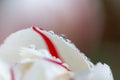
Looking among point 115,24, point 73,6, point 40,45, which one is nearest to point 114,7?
point 115,24

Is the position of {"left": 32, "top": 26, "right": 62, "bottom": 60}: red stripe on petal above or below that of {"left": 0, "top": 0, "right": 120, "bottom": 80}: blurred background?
below

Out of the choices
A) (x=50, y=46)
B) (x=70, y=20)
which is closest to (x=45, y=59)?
(x=50, y=46)

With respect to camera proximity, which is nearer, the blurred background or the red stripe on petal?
the red stripe on petal

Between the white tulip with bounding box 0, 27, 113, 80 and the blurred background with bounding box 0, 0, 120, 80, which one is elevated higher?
the blurred background with bounding box 0, 0, 120, 80

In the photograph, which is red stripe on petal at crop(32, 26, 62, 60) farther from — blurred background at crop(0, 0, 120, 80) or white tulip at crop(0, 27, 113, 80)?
blurred background at crop(0, 0, 120, 80)

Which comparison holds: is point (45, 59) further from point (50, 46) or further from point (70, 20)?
point (70, 20)

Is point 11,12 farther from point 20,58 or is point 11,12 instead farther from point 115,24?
point 20,58

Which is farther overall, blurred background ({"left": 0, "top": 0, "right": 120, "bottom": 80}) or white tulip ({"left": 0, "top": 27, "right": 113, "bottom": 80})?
blurred background ({"left": 0, "top": 0, "right": 120, "bottom": 80})

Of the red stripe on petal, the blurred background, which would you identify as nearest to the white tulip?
the red stripe on petal

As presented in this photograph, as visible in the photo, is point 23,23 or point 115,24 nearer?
point 23,23
